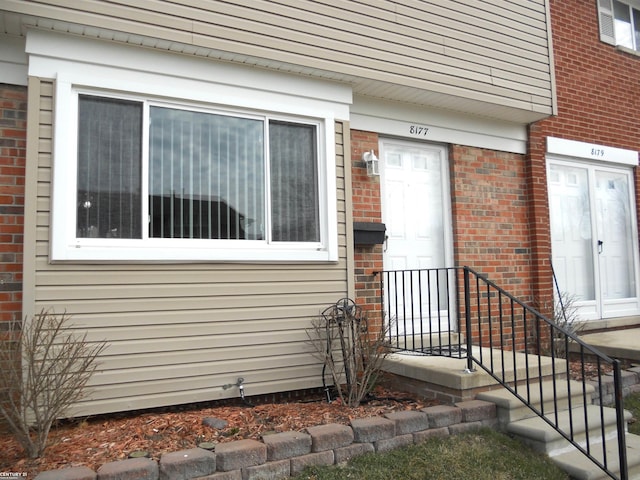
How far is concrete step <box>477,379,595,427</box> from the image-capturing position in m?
4.07

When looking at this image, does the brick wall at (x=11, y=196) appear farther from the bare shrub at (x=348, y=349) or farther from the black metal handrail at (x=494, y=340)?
the black metal handrail at (x=494, y=340)

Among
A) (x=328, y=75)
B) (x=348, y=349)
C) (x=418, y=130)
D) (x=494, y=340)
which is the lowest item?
(x=494, y=340)

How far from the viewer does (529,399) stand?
4.06 m

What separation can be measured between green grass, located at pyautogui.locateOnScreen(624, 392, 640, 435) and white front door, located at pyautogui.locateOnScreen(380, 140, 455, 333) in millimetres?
1887

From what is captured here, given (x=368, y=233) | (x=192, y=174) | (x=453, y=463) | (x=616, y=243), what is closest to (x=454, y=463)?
(x=453, y=463)

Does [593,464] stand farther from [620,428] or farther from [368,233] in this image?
[368,233]

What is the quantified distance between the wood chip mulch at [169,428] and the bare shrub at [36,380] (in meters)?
0.17

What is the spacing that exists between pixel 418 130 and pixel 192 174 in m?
2.88

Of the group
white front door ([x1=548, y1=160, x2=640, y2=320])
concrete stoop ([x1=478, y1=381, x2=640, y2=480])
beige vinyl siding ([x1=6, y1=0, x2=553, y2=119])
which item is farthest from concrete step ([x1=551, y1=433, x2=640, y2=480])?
beige vinyl siding ([x1=6, y1=0, x2=553, y2=119])

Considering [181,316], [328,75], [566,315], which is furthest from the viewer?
[566,315]

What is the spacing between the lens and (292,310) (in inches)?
185

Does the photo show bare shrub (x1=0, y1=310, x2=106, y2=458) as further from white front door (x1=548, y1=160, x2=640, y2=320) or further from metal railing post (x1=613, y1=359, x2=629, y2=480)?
white front door (x1=548, y1=160, x2=640, y2=320)

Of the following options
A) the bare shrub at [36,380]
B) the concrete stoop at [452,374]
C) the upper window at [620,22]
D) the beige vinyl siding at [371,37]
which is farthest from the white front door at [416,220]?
the upper window at [620,22]

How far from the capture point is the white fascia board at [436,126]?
5.73m
